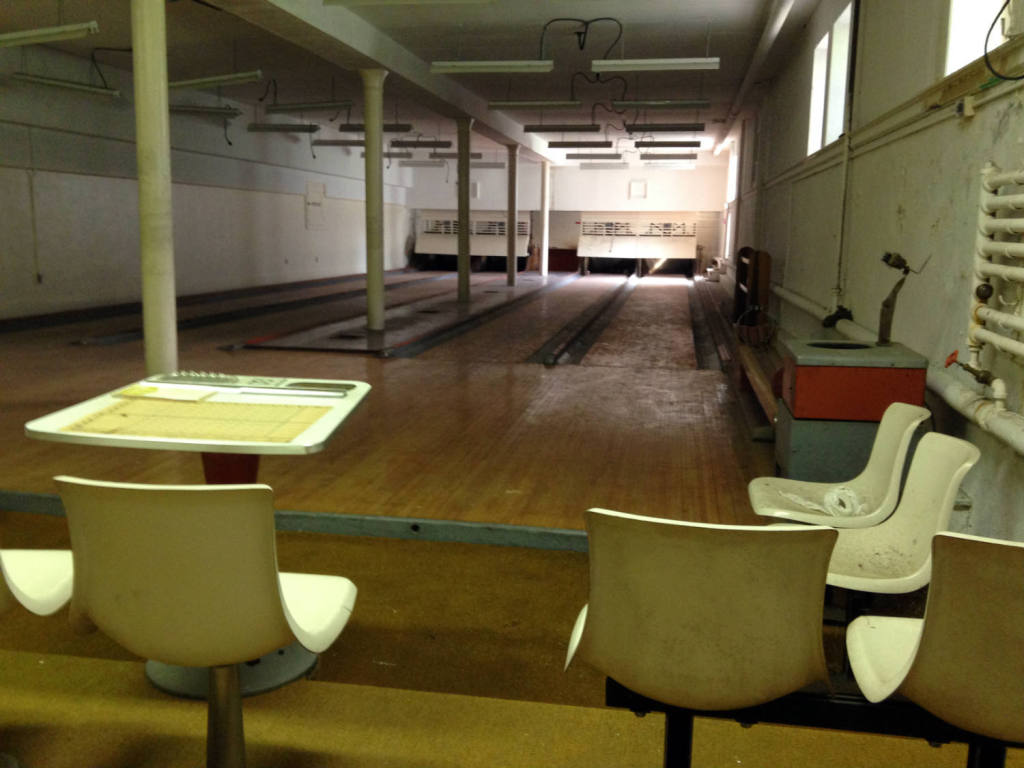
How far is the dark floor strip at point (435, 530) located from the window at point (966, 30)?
10.6 ft

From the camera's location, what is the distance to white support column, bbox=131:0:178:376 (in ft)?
21.0

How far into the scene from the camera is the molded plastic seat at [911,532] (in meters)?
2.35

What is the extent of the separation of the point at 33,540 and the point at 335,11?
23.2 ft

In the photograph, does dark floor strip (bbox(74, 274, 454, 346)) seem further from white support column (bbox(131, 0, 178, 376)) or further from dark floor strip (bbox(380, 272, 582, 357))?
white support column (bbox(131, 0, 178, 376))

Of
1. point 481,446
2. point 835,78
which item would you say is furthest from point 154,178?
point 835,78

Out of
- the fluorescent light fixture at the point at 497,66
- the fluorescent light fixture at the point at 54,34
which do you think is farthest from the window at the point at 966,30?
the fluorescent light fixture at the point at 54,34

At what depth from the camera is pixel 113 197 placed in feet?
43.8

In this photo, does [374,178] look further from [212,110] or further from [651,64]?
[651,64]

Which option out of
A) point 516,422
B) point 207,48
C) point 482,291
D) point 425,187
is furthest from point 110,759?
point 425,187

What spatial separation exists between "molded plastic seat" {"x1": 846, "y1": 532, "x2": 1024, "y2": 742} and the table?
149cm

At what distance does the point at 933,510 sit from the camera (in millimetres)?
2473

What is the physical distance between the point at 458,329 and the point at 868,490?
888 cm

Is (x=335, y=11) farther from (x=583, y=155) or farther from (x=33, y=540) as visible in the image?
(x=583, y=155)

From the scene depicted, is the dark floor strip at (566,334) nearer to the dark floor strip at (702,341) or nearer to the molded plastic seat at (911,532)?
the dark floor strip at (702,341)
